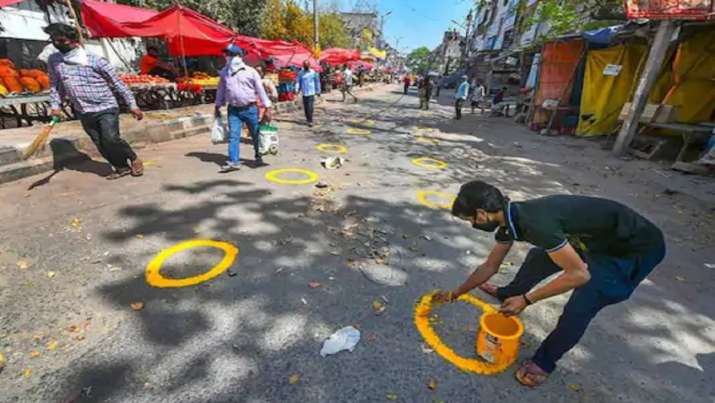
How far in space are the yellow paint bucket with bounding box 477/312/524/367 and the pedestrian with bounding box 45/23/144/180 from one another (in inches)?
204

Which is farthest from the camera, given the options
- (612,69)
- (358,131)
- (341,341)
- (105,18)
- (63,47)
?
(358,131)

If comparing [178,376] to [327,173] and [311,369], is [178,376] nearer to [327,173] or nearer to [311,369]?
[311,369]

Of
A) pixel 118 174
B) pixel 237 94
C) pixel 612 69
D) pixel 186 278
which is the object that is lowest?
pixel 186 278

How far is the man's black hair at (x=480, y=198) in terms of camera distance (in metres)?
1.96

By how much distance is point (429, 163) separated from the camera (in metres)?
7.54

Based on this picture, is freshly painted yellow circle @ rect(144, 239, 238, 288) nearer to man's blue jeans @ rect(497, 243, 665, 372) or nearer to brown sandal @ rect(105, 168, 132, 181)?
brown sandal @ rect(105, 168, 132, 181)

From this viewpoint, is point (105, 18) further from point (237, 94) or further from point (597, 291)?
point (597, 291)

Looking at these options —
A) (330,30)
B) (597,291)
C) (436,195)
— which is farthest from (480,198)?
(330,30)

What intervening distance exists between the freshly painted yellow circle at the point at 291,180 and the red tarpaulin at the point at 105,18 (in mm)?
6307

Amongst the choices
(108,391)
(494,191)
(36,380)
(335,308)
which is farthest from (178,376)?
(494,191)

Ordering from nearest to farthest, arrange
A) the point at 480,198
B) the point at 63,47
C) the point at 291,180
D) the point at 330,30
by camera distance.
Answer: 1. the point at 480,198
2. the point at 63,47
3. the point at 291,180
4. the point at 330,30

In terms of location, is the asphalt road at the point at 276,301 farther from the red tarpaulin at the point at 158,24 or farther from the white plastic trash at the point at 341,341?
the red tarpaulin at the point at 158,24

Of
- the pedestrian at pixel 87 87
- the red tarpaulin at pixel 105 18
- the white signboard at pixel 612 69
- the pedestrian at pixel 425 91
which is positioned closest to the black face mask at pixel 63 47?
the pedestrian at pixel 87 87

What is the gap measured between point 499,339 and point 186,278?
260cm
